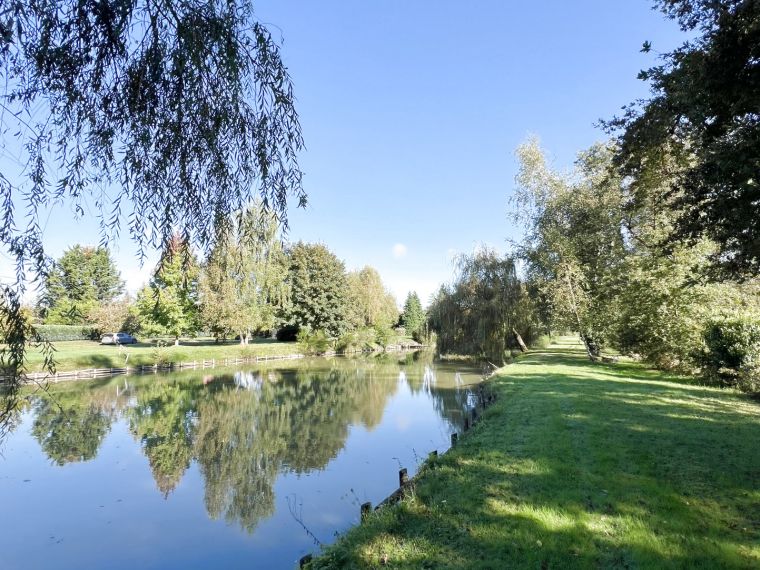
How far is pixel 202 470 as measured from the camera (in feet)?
31.0

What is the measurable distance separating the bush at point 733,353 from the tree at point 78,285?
13608 mm

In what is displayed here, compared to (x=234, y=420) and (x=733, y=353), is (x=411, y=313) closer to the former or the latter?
(x=234, y=420)

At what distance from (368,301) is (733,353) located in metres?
40.0

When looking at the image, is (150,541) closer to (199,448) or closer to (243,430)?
(199,448)

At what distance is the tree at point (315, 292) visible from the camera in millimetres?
40781

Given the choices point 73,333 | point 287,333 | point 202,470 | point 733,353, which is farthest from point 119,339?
point 733,353

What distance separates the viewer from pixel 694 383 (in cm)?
1255

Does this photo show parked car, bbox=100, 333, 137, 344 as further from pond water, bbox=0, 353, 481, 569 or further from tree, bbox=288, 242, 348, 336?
pond water, bbox=0, 353, 481, 569

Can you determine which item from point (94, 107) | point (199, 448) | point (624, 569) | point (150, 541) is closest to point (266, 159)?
point (94, 107)

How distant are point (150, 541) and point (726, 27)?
33.4 feet

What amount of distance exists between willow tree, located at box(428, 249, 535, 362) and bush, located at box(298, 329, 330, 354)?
1577cm

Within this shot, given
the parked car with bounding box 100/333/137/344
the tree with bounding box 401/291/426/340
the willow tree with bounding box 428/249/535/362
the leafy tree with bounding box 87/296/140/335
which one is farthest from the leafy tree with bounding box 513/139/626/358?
the tree with bounding box 401/291/426/340

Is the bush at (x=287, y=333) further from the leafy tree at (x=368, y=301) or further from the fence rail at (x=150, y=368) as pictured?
the leafy tree at (x=368, y=301)

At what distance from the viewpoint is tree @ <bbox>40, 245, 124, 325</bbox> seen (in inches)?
93.0
